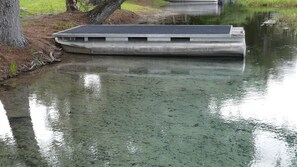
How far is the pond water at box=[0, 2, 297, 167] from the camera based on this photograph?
4.74 metres

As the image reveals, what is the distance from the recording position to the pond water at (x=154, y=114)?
15.6ft

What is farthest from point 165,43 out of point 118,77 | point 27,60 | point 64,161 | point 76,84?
point 64,161

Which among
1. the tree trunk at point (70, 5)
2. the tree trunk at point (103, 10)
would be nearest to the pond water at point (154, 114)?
the tree trunk at point (103, 10)

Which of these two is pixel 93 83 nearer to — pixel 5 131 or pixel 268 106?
pixel 5 131

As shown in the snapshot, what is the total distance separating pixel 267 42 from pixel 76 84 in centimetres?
731

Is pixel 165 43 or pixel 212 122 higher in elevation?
pixel 165 43

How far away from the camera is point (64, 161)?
4.62 m

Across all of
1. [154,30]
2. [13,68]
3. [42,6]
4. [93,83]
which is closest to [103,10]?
[154,30]

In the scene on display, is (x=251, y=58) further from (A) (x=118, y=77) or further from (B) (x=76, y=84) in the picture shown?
(B) (x=76, y=84)

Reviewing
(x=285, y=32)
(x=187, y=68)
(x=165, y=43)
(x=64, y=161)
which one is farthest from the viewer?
(x=285, y=32)

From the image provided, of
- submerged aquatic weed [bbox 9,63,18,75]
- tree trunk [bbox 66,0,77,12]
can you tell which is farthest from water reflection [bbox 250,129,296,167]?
tree trunk [bbox 66,0,77,12]

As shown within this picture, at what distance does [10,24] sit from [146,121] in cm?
516

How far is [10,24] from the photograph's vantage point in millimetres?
9188

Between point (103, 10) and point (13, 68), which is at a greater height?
point (103, 10)
